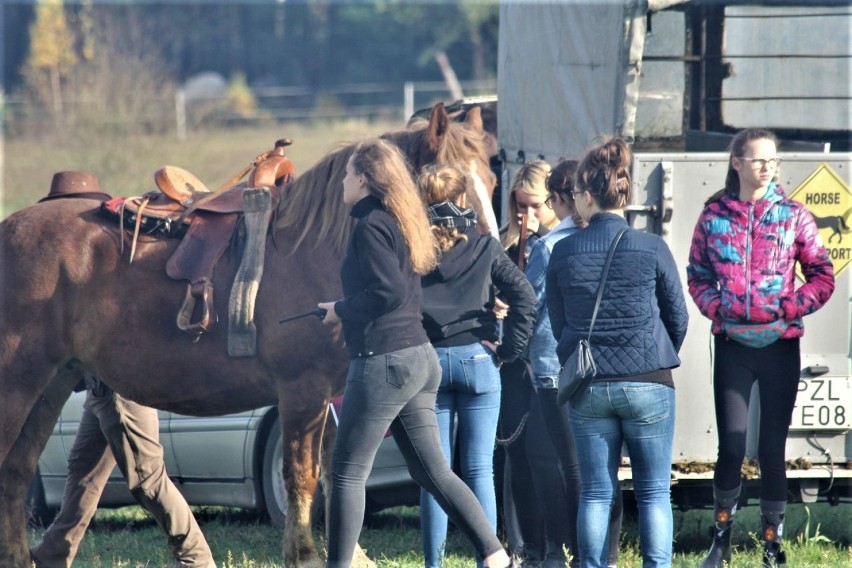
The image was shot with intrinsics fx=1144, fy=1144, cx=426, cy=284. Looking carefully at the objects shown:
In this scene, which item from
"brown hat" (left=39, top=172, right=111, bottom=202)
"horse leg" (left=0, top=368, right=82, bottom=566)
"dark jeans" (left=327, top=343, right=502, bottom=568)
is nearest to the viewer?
"dark jeans" (left=327, top=343, right=502, bottom=568)

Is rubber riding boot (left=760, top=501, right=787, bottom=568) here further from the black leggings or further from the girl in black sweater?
the girl in black sweater

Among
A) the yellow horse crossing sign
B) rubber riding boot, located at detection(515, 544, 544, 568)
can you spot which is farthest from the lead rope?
the yellow horse crossing sign

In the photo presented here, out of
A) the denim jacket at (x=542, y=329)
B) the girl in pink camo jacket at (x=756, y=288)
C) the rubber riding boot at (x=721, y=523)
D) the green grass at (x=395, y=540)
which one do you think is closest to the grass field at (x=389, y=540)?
the green grass at (x=395, y=540)

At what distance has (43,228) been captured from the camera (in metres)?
5.25

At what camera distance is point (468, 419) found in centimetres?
443

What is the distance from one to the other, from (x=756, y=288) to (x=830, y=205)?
873 mm

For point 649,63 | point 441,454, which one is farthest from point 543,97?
point 441,454

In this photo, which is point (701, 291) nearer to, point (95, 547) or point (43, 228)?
point (43, 228)

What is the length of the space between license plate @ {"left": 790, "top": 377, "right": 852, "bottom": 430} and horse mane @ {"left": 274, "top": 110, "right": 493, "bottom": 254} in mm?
1749

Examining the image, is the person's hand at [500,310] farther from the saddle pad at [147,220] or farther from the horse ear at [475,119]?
the saddle pad at [147,220]

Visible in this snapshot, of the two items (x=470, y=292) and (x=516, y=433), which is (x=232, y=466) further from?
(x=470, y=292)

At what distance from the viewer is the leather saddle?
5.17 meters

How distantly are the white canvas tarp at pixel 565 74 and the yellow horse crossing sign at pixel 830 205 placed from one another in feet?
2.94

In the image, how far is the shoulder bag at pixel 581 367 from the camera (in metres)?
3.93
